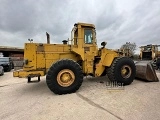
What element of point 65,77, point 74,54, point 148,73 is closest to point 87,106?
point 65,77

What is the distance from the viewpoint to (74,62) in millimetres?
6137

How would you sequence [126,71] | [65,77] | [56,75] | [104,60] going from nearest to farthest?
1. [56,75]
2. [65,77]
3. [104,60]
4. [126,71]

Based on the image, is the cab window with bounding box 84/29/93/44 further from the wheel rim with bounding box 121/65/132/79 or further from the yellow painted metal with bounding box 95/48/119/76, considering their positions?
the wheel rim with bounding box 121/65/132/79

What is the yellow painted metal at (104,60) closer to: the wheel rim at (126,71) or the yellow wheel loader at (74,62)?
the yellow wheel loader at (74,62)

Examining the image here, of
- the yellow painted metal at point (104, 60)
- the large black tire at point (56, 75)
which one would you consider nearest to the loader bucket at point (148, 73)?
the yellow painted metal at point (104, 60)

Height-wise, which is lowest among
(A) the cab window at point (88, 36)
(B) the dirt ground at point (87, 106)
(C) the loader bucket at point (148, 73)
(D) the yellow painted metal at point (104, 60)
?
(B) the dirt ground at point (87, 106)

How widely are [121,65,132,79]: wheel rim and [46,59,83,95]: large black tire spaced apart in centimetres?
213

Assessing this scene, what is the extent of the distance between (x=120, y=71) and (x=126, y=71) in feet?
1.52

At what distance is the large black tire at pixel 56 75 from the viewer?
577cm

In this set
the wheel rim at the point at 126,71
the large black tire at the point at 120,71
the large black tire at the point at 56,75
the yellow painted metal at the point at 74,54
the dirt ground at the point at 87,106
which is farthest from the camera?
the wheel rim at the point at 126,71

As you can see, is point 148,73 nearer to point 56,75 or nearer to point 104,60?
point 104,60

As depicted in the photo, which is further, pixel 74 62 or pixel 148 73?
pixel 148 73

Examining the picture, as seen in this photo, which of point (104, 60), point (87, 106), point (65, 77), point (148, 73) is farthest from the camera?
point (148, 73)

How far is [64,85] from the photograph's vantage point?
600 cm
